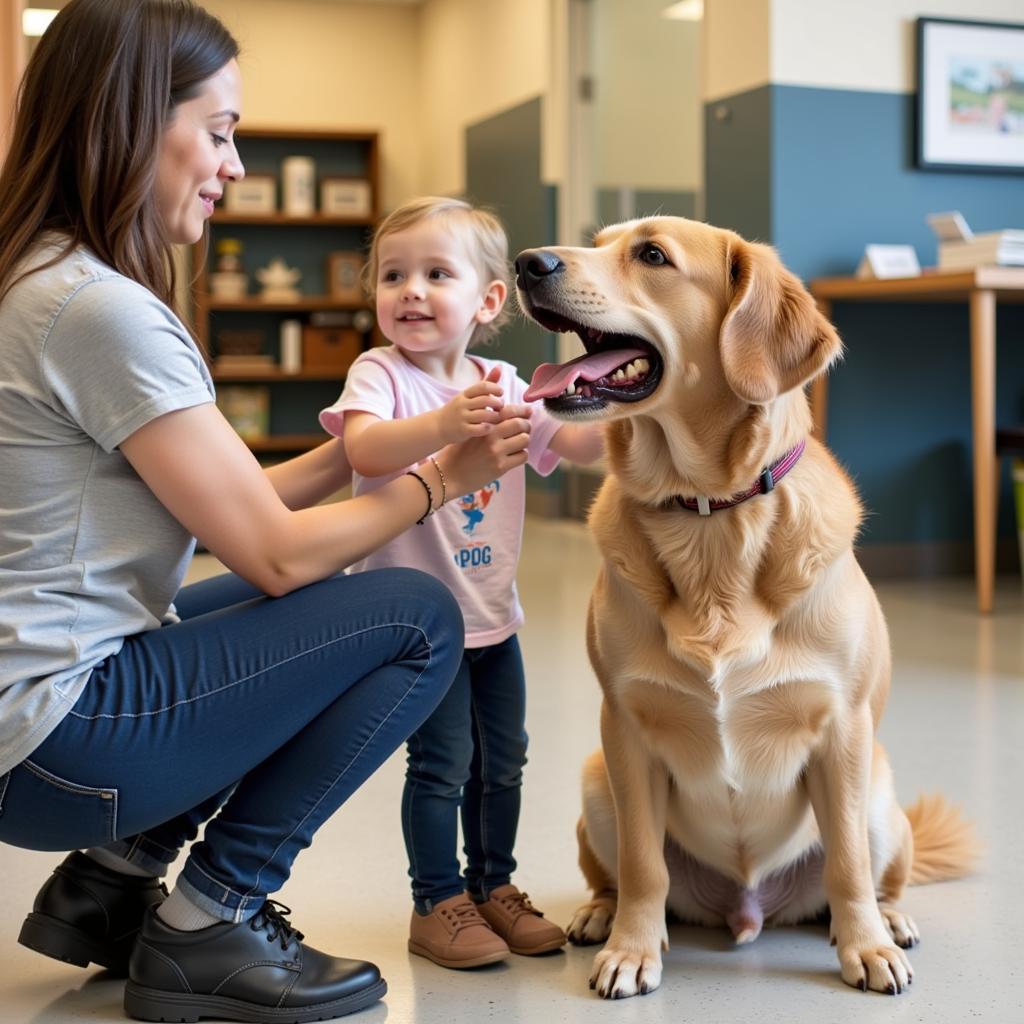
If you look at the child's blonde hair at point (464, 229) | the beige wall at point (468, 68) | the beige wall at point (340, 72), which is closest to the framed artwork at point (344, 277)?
the beige wall at point (340, 72)

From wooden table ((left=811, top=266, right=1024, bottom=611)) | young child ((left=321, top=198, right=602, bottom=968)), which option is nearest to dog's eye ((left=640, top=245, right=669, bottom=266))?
young child ((left=321, top=198, right=602, bottom=968))

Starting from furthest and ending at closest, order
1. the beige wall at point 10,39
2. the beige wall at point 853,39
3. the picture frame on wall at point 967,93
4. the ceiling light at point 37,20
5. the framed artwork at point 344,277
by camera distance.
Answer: the framed artwork at point 344,277 < the ceiling light at point 37,20 < the picture frame on wall at point 967,93 < the beige wall at point 853,39 < the beige wall at point 10,39

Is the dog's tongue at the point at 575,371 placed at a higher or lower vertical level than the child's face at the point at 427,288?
lower

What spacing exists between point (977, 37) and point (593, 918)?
3.76 meters

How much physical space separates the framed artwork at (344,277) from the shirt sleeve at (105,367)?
6.49 meters

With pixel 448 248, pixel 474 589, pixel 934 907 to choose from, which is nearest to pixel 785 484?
pixel 474 589

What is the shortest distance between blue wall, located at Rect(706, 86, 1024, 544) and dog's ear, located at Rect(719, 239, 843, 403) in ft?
9.54

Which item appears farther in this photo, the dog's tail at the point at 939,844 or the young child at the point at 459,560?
the dog's tail at the point at 939,844

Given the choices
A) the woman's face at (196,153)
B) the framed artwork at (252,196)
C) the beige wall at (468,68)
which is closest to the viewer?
the woman's face at (196,153)

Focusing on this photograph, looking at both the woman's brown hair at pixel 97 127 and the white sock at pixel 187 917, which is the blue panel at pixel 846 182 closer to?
the woman's brown hair at pixel 97 127

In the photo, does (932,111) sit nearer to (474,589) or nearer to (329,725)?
(474,589)

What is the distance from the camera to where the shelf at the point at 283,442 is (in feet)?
24.3

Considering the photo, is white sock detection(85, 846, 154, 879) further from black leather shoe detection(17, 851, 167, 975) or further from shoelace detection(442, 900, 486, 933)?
shoelace detection(442, 900, 486, 933)

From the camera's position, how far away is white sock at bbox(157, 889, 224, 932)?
143 cm
